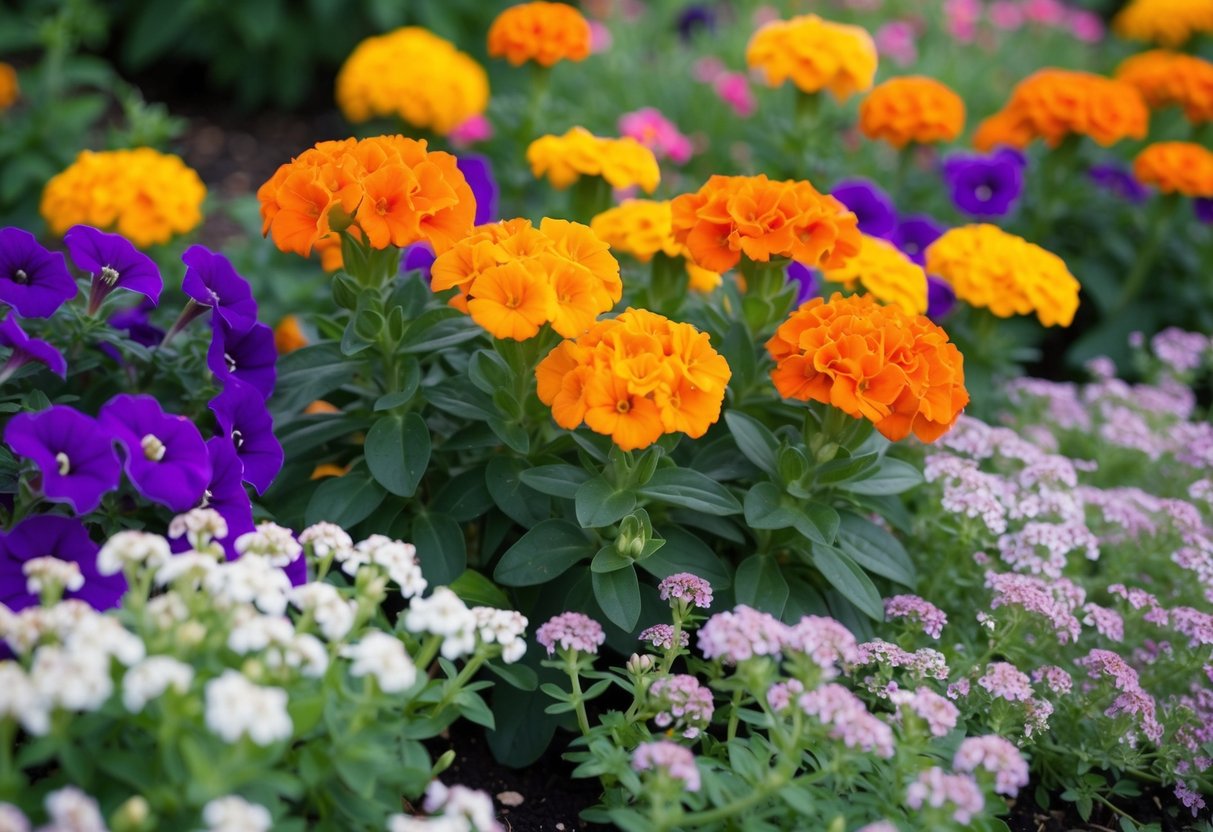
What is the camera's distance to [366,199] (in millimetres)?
2129

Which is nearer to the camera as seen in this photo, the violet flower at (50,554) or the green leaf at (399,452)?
the violet flower at (50,554)

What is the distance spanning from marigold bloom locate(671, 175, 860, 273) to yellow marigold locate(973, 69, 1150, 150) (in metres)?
1.86

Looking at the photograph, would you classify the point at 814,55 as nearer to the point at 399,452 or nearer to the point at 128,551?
the point at 399,452

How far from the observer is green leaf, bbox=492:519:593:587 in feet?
7.52

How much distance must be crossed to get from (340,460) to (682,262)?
953 mm

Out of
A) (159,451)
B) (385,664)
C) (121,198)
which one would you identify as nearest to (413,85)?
(121,198)

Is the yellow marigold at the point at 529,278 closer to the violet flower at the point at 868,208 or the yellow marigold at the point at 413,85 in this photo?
the violet flower at the point at 868,208

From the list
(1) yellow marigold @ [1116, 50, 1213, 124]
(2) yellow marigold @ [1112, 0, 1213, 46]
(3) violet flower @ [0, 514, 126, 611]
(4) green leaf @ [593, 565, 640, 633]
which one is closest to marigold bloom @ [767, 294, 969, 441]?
(4) green leaf @ [593, 565, 640, 633]

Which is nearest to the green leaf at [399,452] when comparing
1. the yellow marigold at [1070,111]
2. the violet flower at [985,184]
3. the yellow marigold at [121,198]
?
the yellow marigold at [121,198]

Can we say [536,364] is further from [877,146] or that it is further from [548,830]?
[877,146]

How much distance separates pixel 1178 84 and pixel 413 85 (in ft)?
9.63

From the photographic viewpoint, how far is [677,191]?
171 inches

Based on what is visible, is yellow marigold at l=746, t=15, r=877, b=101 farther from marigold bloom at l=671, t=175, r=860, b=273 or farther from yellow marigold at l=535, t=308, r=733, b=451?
yellow marigold at l=535, t=308, r=733, b=451

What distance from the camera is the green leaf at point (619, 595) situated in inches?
86.0
